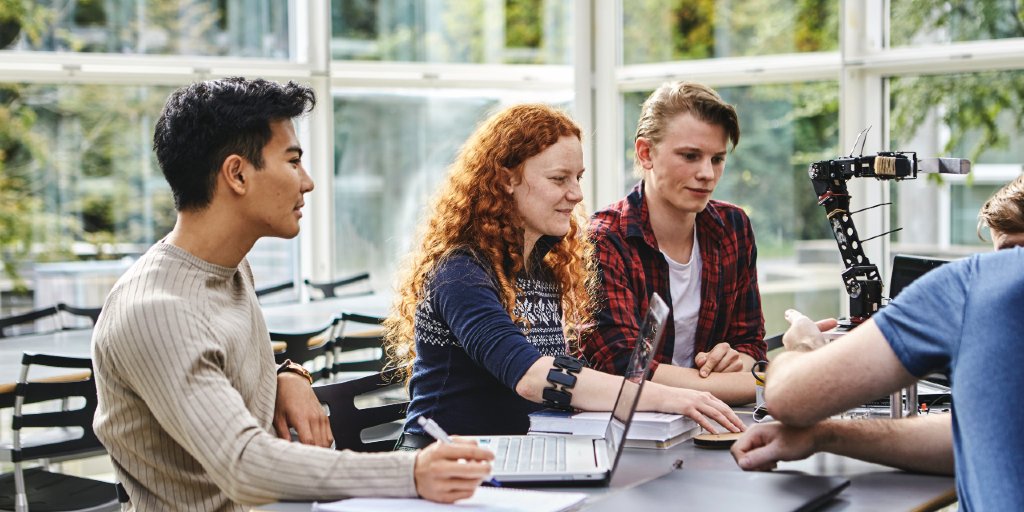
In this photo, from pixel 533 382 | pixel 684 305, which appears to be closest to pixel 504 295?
pixel 533 382

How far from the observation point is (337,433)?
7.34 ft

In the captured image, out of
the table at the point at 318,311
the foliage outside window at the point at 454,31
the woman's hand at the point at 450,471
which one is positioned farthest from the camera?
the foliage outside window at the point at 454,31

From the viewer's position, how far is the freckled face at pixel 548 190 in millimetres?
2336

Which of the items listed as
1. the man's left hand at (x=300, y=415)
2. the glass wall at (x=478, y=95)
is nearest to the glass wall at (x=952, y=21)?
the glass wall at (x=478, y=95)

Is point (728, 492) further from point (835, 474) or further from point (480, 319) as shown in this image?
point (480, 319)

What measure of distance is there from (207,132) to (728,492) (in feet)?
3.28

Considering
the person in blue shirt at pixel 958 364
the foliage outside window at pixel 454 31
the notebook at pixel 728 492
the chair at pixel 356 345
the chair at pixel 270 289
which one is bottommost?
the chair at pixel 356 345

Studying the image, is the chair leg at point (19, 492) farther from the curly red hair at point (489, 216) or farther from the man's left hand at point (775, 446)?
the man's left hand at point (775, 446)

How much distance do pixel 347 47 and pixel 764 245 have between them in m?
2.56

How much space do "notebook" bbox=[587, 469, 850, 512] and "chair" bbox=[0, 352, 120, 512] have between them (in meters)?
1.74

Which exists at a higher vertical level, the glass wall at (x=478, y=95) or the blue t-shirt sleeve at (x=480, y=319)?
the glass wall at (x=478, y=95)

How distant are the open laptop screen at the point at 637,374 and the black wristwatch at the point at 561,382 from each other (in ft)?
0.57

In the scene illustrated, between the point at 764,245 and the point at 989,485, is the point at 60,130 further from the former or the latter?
the point at 989,485

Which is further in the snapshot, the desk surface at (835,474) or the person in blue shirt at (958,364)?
the desk surface at (835,474)
